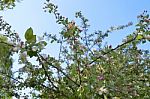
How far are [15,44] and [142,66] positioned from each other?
4869mm

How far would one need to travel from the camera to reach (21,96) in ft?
15.2

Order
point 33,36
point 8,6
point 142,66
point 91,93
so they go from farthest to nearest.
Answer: point 8,6, point 142,66, point 91,93, point 33,36

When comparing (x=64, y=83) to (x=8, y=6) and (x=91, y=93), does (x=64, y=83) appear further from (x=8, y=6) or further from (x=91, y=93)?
(x=8, y=6)

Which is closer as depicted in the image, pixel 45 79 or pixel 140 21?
pixel 45 79

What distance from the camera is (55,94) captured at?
3.66 metres

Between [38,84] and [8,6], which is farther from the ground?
[8,6]

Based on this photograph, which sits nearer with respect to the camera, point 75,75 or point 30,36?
point 30,36

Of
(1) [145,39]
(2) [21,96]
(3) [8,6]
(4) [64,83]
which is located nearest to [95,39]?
(2) [21,96]

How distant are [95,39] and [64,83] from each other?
2399 millimetres

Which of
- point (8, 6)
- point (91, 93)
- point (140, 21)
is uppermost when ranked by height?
point (8, 6)

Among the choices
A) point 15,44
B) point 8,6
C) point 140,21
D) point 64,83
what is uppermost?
point 8,6

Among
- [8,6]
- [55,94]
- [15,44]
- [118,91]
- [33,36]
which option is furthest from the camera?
[8,6]

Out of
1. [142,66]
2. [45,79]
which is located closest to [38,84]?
[45,79]

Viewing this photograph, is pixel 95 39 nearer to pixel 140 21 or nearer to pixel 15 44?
pixel 140 21
